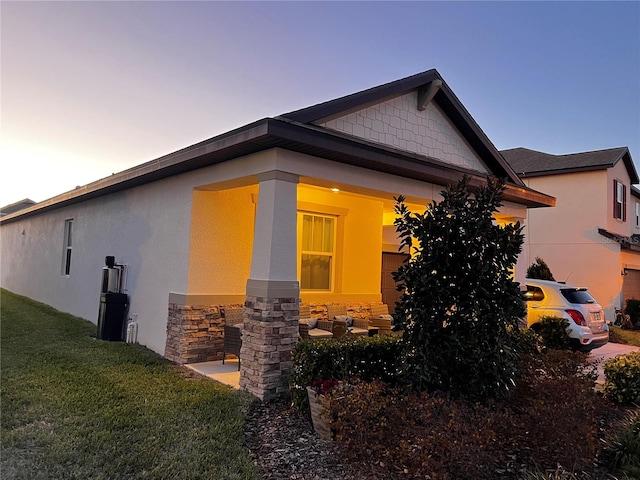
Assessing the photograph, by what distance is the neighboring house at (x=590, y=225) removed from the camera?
17312mm

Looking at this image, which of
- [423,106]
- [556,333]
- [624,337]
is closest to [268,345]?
[423,106]

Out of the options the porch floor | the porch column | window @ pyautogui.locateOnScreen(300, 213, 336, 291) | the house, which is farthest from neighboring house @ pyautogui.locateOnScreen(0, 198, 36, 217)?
the porch column

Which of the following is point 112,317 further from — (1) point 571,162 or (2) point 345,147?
(1) point 571,162

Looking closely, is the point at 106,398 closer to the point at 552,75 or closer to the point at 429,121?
the point at 429,121

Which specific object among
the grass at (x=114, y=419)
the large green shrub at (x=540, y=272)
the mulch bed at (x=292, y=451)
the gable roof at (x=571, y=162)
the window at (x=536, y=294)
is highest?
the gable roof at (x=571, y=162)

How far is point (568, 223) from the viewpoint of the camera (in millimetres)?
18438

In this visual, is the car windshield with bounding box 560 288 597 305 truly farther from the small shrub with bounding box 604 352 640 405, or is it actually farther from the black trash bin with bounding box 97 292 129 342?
the black trash bin with bounding box 97 292 129 342

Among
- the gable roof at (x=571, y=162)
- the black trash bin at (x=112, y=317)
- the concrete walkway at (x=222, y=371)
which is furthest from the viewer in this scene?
the gable roof at (x=571, y=162)

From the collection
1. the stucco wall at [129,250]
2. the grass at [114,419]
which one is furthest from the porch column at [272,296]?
the stucco wall at [129,250]

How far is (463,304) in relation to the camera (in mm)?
4914

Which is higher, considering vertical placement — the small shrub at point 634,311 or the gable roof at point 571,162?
the gable roof at point 571,162

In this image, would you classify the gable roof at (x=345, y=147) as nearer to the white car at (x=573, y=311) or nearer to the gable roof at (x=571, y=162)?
the white car at (x=573, y=311)

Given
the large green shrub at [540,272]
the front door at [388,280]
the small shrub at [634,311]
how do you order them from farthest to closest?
the small shrub at [634,311] < the large green shrub at [540,272] < the front door at [388,280]

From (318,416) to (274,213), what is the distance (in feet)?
9.06
